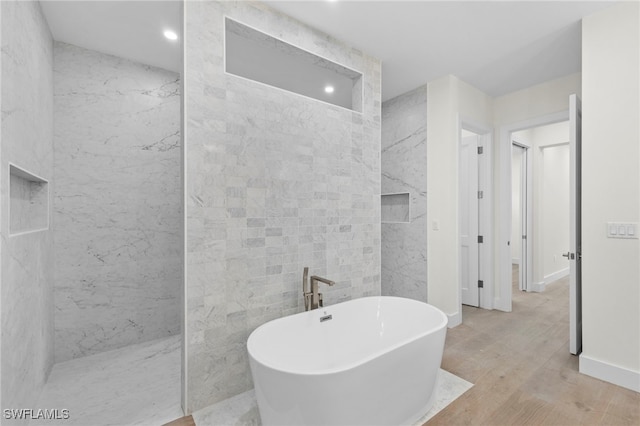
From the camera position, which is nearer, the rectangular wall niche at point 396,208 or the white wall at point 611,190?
the white wall at point 611,190

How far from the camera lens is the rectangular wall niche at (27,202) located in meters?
1.68

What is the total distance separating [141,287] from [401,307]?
95.5 inches

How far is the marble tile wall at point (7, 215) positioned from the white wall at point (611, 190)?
11.8ft

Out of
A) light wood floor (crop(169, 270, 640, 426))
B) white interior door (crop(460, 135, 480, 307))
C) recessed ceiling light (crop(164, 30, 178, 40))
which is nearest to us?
light wood floor (crop(169, 270, 640, 426))

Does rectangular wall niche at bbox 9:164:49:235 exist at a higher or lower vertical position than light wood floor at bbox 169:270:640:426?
higher

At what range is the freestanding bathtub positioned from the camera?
1329 millimetres

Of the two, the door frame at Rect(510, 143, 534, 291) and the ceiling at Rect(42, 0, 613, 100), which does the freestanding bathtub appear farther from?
the door frame at Rect(510, 143, 534, 291)

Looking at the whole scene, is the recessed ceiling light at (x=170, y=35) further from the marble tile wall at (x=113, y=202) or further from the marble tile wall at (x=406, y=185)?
the marble tile wall at (x=406, y=185)

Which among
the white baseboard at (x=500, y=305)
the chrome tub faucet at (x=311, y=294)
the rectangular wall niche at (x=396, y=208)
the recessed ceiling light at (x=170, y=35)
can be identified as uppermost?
the recessed ceiling light at (x=170, y=35)

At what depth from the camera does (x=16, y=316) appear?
1508 mm

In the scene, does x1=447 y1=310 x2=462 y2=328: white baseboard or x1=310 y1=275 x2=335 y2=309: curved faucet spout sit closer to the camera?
x1=310 y1=275 x2=335 y2=309: curved faucet spout

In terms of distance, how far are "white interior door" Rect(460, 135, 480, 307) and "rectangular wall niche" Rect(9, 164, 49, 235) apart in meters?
4.18

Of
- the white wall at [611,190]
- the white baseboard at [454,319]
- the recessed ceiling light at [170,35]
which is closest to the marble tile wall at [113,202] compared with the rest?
the recessed ceiling light at [170,35]

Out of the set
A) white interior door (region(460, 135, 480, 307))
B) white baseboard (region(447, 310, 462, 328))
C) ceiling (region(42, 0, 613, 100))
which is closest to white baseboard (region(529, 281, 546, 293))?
white interior door (region(460, 135, 480, 307))
